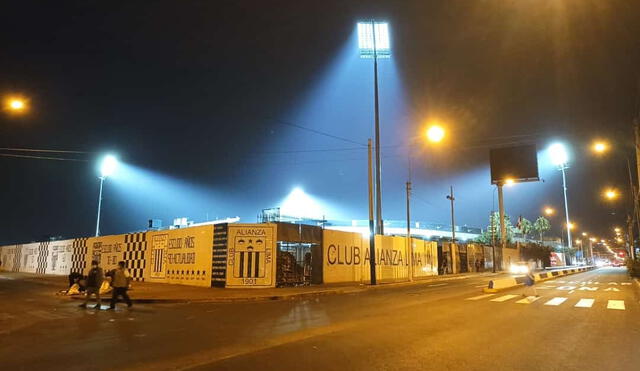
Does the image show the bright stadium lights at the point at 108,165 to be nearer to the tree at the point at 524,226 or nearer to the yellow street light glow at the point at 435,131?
the yellow street light glow at the point at 435,131

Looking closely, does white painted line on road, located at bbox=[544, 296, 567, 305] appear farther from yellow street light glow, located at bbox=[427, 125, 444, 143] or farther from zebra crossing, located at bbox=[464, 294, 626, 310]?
yellow street light glow, located at bbox=[427, 125, 444, 143]

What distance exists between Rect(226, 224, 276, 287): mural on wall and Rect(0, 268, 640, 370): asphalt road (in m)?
7.96

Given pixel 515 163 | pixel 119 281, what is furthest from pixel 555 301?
pixel 515 163

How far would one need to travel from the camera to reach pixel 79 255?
123ft

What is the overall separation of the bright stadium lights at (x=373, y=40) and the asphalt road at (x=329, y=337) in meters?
33.7

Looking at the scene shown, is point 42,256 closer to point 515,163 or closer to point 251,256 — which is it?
point 251,256

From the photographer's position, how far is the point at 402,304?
51.8ft

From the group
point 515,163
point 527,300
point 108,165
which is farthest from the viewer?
point 515,163

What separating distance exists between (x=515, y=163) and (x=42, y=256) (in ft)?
165

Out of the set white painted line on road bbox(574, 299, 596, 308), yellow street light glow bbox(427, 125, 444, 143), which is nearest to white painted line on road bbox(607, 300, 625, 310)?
white painted line on road bbox(574, 299, 596, 308)

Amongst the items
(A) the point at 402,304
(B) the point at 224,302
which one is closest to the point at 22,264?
(B) the point at 224,302

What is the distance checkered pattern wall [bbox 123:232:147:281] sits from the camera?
2916 cm

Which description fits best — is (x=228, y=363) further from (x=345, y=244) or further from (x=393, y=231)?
(x=393, y=231)

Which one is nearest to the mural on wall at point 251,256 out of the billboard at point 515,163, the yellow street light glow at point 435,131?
the yellow street light glow at point 435,131
